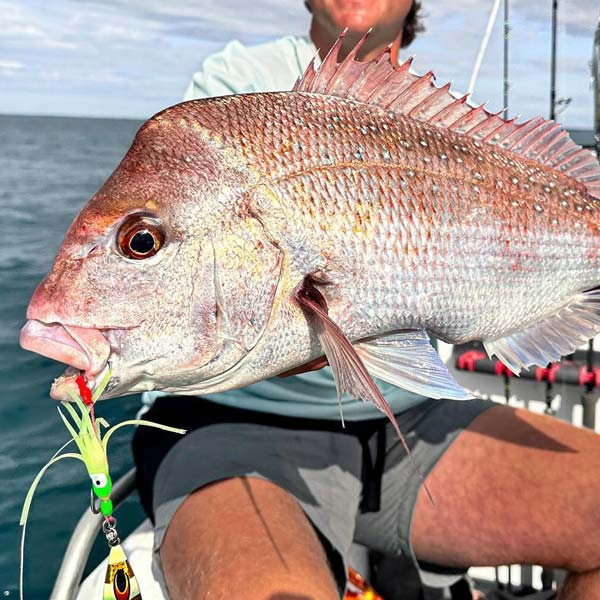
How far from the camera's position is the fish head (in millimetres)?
1134

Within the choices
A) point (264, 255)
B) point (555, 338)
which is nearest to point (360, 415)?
point (555, 338)

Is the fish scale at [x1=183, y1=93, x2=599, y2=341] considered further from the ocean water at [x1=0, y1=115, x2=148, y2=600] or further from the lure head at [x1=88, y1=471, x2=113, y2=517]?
the ocean water at [x1=0, y1=115, x2=148, y2=600]

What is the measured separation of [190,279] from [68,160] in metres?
22.4

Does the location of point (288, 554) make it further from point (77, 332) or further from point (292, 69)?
point (292, 69)

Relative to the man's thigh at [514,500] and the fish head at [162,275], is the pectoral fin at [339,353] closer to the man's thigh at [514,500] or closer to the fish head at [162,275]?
the fish head at [162,275]

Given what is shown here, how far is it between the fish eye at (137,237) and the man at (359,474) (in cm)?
84

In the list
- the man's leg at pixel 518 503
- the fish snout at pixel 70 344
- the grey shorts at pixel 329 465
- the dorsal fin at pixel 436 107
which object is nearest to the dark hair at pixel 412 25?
the dorsal fin at pixel 436 107

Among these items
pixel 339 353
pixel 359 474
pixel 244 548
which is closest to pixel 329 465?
pixel 359 474

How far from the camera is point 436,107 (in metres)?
1.43

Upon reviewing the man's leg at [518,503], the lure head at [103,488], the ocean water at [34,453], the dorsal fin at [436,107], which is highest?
the dorsal fin at [436,107]

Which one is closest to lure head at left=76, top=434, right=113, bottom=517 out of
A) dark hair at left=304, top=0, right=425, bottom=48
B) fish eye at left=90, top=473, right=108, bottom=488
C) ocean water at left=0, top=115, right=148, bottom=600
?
fish eye at left=90, top=473, right=108, bottom=488

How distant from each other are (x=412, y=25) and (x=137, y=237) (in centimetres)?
205

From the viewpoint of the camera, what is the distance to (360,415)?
2.07 meters

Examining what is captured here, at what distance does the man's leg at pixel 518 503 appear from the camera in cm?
194
